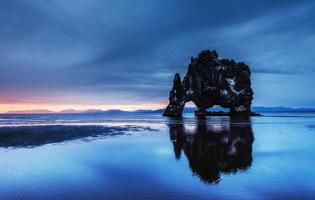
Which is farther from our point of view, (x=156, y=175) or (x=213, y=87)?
(x=213, y=87)

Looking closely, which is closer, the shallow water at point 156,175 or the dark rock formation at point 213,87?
the shallow water at point 156,175

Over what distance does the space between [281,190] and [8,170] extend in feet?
36.8

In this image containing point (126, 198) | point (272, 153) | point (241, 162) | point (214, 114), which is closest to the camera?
point (126, 198)

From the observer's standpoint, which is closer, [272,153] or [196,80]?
[272,153]

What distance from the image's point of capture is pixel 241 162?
1536cm

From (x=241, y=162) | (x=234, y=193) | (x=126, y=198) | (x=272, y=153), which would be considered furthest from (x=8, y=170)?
(x=272, y=153)

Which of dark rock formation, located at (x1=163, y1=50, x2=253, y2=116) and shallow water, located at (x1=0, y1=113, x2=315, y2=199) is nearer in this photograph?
shallow water, located at (x1=0, y1=113, x2=315, y2=199)

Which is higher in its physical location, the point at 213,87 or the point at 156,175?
the point at 213,87

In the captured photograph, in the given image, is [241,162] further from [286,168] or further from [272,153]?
[272,153]

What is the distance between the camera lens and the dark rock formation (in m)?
120

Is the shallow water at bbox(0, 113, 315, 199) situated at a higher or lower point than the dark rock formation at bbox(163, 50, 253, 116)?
lower

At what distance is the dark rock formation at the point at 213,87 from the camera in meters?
120

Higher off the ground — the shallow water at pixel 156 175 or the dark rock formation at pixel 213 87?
the dark rock formation at pixel 213 87

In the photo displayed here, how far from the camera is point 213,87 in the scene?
119500 millimetres
